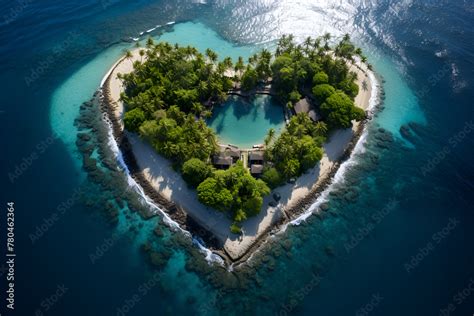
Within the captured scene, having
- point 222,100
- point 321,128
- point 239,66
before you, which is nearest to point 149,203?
point 222,100

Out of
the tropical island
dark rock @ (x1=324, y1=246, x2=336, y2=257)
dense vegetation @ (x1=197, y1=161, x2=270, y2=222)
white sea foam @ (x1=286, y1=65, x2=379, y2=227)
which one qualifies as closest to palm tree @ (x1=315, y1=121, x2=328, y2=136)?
the tropical island

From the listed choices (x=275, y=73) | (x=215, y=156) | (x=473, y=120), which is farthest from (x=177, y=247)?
(x=473, y=120)

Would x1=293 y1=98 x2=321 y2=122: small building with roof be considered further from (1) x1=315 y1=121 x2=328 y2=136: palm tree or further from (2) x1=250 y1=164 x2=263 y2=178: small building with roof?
(2) x1=250 y1=164 x2=263 y2=178: small building with roof

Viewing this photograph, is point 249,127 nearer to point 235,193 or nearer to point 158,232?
point 235,193

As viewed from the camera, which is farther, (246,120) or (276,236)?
(246,120)

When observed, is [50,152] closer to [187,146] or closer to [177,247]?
[187,146]
